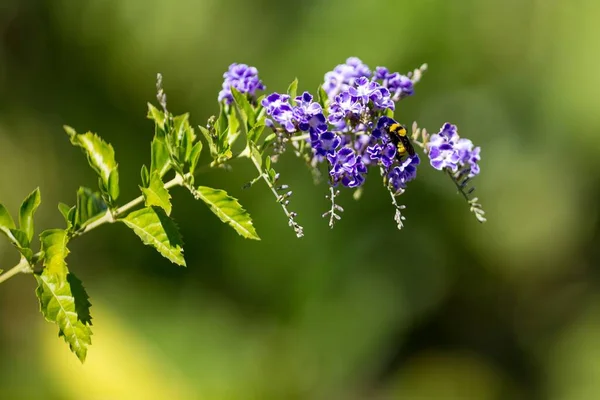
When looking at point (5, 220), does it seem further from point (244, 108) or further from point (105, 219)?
point (244, 108)

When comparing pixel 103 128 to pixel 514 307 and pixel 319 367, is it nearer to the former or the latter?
pixel 319 367

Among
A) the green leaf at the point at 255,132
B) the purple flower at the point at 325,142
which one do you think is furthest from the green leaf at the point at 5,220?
the purple flower at the point at 325,142

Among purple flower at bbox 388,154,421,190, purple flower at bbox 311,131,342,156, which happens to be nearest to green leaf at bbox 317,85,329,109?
purple flower at bbox 311,131,342,156

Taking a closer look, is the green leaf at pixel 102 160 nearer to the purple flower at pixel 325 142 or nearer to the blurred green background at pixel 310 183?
the purple flower at pixel 325 142

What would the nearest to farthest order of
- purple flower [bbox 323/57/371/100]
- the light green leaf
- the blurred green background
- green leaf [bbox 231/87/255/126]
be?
1. the light green leaf
2. green leaf [bbox 231/87/255/126]
3. purple flower [bbox 323/57/371/100]
4. the blurred green background

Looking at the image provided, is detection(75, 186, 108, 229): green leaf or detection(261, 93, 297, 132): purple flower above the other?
detection(261, 93, 297, 132): purple flower

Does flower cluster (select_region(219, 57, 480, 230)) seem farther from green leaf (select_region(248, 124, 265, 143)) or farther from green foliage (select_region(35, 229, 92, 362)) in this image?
green foliage (select_region(35, 229, 92, 362))

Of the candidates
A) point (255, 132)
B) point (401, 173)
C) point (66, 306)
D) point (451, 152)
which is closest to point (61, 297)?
point (66, 306)
